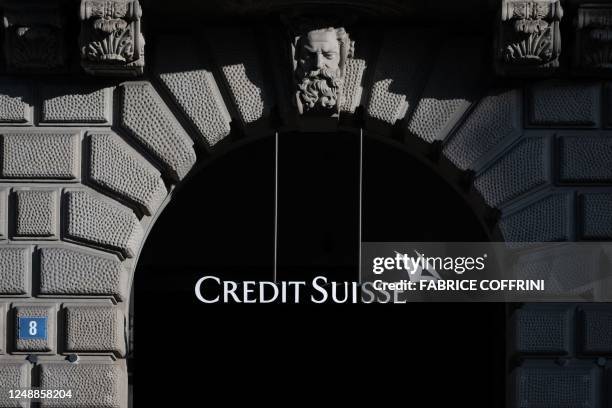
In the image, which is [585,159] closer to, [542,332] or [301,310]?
[542,332]

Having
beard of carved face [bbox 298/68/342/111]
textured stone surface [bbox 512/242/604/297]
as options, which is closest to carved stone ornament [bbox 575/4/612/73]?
textured stone surface [bbox 512/242/604/297]

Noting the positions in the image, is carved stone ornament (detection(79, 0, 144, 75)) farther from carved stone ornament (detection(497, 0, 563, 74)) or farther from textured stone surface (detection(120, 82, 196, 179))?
carved stone ornament (detection(497, 0, 563, 74))

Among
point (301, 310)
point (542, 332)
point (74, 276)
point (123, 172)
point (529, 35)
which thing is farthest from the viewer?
point (301, 310)

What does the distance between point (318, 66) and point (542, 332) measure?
2809 millimetres

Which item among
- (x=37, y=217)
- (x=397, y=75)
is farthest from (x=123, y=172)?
(x=397, y=75)

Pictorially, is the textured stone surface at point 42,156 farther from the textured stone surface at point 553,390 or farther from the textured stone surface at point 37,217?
the textured stone surface at point 553,390

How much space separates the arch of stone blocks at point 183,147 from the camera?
456 inches

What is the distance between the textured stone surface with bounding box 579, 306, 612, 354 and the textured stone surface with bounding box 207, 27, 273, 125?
3093 mm

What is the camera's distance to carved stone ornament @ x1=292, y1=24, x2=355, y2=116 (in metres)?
11.5

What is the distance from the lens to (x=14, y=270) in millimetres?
11602

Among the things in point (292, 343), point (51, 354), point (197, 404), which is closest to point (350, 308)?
point (292, 343)

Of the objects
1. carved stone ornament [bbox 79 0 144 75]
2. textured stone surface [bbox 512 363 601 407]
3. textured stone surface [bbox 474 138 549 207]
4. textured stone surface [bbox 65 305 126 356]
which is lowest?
textured stone surface [bbox 512 363 601 407]

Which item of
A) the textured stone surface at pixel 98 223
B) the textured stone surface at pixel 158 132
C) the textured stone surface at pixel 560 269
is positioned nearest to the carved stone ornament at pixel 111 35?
the textured stone surface at pixel 158 132

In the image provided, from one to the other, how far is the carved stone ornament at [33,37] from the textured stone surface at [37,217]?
1.08 m
